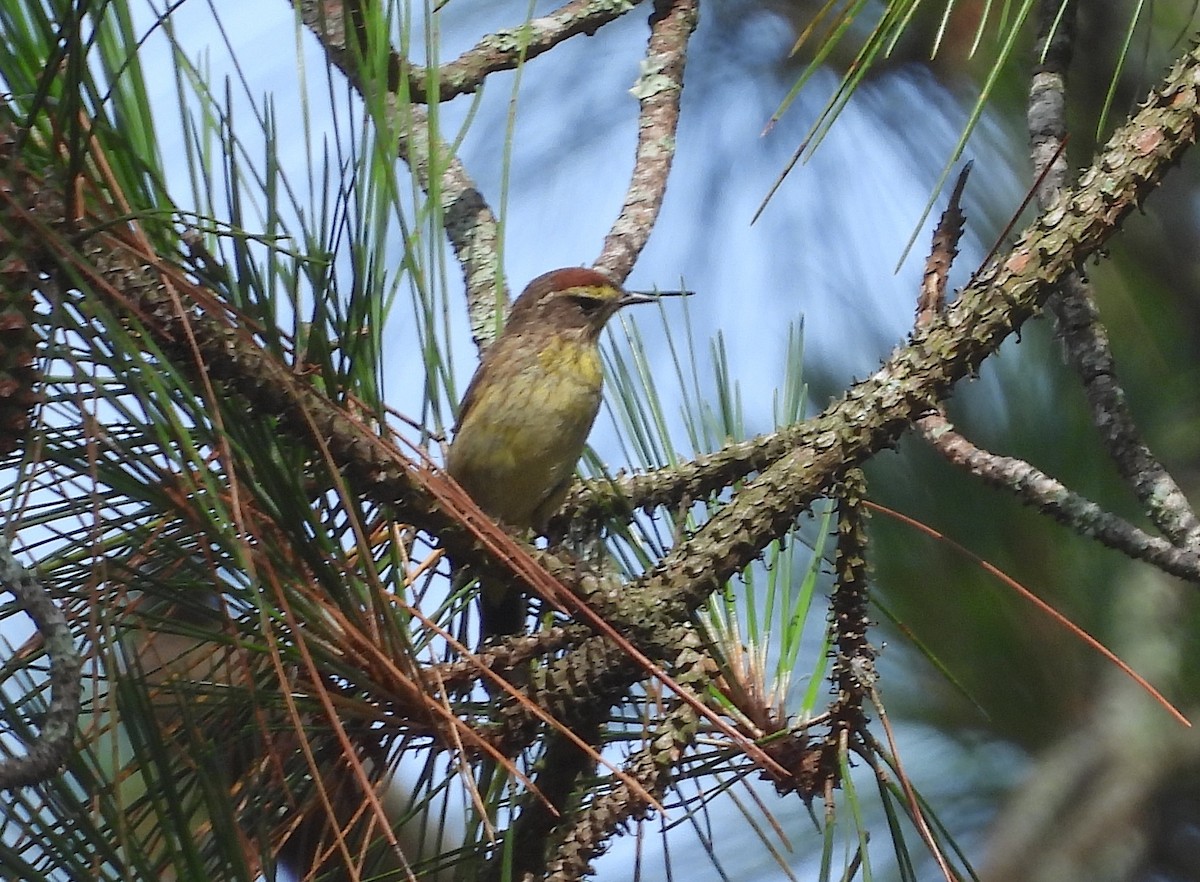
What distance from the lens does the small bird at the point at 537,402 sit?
6.40 feet

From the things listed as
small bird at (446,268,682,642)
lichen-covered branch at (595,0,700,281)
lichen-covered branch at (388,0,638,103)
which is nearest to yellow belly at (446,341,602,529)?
small bird at (446,268,682,642)

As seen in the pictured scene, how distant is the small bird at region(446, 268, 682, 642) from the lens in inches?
76.8

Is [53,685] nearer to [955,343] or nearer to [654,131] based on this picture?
[955,343]

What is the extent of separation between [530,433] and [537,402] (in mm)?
57

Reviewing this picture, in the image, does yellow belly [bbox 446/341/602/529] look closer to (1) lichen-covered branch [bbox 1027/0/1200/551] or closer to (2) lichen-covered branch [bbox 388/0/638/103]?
(2) lichen-covered branch [bbox 388/0/638/103]

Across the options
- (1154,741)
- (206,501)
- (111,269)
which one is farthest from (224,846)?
(1154,741)

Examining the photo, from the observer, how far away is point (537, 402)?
199cm

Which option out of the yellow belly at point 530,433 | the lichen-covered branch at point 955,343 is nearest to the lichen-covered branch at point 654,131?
the yellow belly at point 530,433

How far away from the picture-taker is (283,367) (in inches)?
33.7

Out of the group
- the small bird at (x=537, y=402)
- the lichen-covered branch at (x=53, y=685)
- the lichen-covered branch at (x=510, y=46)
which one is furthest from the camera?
the small bird at (x=537, y=402)

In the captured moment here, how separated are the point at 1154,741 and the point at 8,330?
138 cm

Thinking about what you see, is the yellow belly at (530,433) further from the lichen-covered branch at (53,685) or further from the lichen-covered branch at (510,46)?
the lichen-covered branch at (53,685)

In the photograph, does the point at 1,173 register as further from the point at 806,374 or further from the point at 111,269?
the point at 806,374

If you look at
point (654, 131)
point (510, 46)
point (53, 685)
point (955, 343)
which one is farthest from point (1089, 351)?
point (53, 685)
